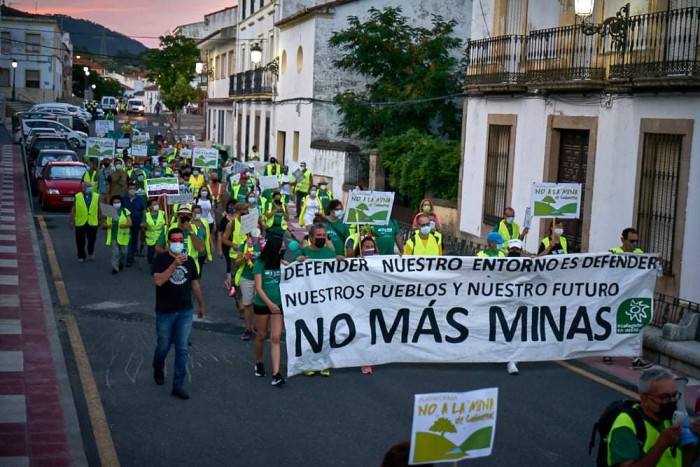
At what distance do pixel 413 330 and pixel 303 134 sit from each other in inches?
1035

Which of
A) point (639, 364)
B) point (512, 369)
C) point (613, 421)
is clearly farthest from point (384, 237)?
point (613, 421)

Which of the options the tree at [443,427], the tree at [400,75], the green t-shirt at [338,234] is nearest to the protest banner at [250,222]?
the green t-shirt at [338,234]

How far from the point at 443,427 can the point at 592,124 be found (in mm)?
13748

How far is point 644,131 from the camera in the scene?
16.6 m

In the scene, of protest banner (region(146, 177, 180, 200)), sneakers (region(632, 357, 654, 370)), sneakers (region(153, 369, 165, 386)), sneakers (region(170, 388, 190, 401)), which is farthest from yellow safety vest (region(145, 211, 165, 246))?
sneakers (region(632, 357, 654, 370))

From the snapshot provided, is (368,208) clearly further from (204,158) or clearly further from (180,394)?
(204,158)

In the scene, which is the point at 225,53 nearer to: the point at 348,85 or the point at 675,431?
the point at 348,85

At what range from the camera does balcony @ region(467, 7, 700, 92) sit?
15641 mm

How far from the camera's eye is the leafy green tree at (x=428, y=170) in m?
25.7

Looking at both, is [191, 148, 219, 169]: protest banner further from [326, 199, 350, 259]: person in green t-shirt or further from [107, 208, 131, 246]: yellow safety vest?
[326, 199, 350, 259]: person in green t-shirt

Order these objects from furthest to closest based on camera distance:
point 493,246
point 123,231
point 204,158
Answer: point 204,158 → point 123,231 → point 493,246

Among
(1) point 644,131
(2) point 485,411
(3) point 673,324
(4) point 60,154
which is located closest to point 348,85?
(4) point 60,154

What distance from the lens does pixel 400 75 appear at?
3262 centimetres

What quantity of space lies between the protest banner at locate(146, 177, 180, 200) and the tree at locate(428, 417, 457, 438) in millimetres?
14531
